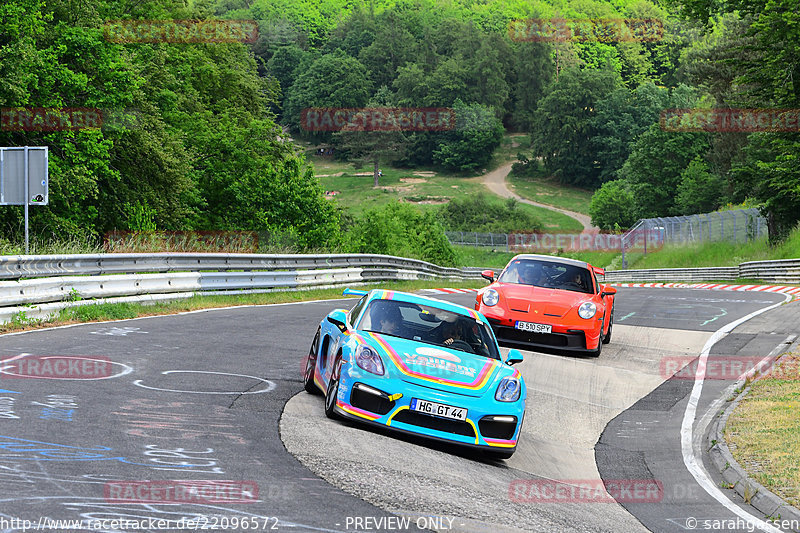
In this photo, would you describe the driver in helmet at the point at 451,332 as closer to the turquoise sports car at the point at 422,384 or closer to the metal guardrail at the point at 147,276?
the turquoise sports car at the point at 422,384

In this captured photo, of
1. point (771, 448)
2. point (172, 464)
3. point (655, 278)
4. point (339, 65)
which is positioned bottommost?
point (655, 278)

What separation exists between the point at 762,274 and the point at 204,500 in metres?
38.6

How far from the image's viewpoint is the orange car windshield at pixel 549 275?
15.4m

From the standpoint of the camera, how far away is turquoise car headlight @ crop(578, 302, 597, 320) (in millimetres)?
14492

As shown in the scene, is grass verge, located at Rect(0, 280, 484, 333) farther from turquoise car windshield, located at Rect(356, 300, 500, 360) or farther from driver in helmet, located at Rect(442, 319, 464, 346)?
driver in helmet, located at Rect(442, 319, 464, 346)

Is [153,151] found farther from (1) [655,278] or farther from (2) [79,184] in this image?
(1) [655,278]

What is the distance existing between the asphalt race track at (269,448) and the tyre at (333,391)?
16 cm

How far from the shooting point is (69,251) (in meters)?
17.1

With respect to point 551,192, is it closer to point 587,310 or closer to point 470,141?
point 470,141

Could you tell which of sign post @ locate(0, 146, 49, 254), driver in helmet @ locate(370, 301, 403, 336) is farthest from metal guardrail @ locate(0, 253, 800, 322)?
driver in helmet @ locate(370, 301, 403, 336)

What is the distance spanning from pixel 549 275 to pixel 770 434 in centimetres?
664

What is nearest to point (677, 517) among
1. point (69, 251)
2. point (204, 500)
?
point (204, 500)

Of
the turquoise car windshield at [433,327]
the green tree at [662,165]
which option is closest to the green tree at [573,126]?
the green tree at [662,165]

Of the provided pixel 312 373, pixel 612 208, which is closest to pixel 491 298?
pixel 312 373
